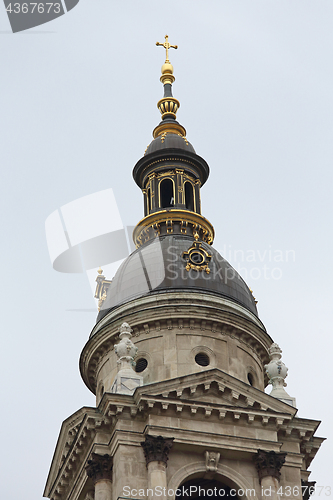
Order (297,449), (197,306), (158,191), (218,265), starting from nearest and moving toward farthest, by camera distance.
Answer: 1. (297,449)
2. (197,306)
3. (218,265)
4. (158,191)

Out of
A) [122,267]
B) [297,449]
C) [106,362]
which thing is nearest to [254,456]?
[297,449]

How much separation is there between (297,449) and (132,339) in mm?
9988

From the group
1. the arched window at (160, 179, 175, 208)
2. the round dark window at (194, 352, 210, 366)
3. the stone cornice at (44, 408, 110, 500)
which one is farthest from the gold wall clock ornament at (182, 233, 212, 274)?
the stone cornice at (44, 408, 110, 500)

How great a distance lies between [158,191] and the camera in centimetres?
6706

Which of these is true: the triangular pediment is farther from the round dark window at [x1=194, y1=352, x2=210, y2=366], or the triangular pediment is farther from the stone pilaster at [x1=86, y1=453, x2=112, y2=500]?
the stone pilaster at [x1=86, y1=453, x2=112, y2=500]

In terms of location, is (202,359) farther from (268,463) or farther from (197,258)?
(268,463)

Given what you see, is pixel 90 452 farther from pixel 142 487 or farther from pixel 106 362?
pixel 106 362

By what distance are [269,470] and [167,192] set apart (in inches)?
843

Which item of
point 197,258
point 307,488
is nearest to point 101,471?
point 307,488

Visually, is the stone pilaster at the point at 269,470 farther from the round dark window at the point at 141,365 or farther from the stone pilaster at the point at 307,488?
the round dark window at the point at 141,365

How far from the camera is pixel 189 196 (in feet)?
Result: 221

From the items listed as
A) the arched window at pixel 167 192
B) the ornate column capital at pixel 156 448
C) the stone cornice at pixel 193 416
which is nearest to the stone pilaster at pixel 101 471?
the stone cornice at pixel 193 416

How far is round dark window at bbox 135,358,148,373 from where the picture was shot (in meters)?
57.1

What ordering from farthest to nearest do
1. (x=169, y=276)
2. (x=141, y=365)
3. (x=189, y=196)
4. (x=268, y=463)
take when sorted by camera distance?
(x=189, y=196) → (x=169, y=276) → (x=141, y=365) → (x=268, y=463)
